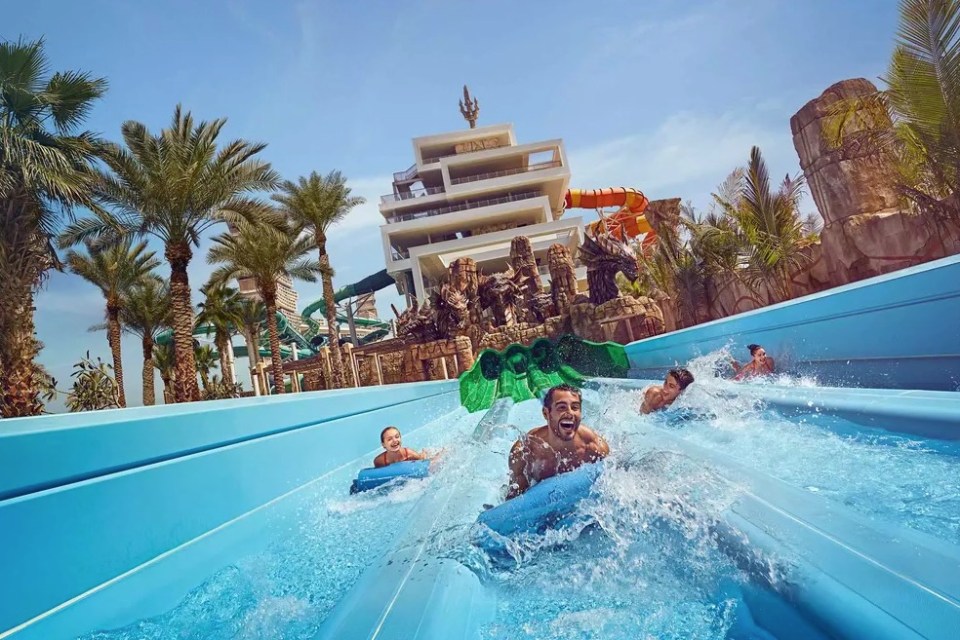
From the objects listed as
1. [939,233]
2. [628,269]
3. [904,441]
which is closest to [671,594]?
[904,441]

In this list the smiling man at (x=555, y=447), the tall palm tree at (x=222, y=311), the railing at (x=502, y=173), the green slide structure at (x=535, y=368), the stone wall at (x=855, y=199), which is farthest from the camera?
the railing at (x=502, y=173)

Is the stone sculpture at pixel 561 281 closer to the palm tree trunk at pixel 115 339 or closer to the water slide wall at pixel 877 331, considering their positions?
the water slide wall at pixel 877 331

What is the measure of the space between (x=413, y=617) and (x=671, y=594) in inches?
33.1

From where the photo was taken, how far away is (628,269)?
17.9m

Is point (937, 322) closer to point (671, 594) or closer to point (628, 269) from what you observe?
point (671, 594)

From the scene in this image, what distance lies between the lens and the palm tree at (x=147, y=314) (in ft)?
71.4

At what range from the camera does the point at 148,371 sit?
22484 millimetres

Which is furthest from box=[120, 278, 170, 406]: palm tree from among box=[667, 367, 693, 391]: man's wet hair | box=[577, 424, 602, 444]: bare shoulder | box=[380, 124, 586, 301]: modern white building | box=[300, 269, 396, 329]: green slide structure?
box=[577, 424, 602, 444]: bare shoulder

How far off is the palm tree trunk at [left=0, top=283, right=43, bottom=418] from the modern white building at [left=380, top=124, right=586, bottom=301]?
65.8 feet

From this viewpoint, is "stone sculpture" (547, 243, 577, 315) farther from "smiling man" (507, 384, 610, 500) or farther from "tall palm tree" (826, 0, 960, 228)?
"smiling man" (507, 384, 610, 500)

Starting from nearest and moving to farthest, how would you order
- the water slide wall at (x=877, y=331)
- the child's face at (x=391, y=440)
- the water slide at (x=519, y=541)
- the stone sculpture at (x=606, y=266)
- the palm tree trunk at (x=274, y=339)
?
the water slide at (x=519, y=541), the water slide wall at (x=877, y=331), the child's face at (x=391, y=440), the stone sculpture at (x=606, y=266), the palm tree trunk at (x=274, y=339)

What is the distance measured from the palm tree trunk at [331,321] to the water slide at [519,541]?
→ 576 inches

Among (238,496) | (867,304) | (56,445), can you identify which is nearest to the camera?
(56,445)

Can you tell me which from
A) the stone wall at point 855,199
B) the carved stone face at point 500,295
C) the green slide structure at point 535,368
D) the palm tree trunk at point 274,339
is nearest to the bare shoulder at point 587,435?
the green slide structure at point 535,368
